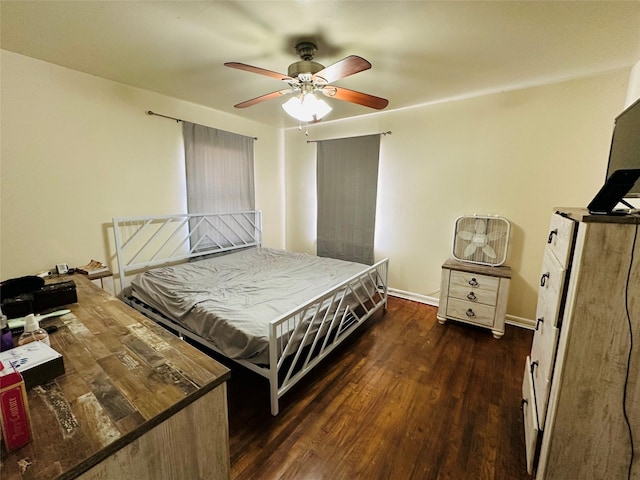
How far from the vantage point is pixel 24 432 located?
649 mm

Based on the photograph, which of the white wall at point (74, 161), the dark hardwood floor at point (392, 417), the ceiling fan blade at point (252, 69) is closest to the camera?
the dark hardwood floor at point (392, 417)

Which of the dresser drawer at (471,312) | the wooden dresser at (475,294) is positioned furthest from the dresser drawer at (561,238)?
the dresser drawer at (471,312)

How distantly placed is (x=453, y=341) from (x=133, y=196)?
3726 mm

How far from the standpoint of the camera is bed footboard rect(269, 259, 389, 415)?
1747 mm

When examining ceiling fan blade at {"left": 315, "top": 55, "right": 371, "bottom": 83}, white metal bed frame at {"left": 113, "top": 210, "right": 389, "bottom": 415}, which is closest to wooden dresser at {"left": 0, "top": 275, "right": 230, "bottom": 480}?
white metal bed frame at {"left": 113, "top": 210, "right": 389, "bottom": 415}

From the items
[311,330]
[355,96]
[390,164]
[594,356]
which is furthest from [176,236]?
[594,356]

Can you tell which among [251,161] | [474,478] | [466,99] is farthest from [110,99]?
[474,478]

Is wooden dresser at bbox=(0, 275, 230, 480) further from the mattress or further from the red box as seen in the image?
the mattress

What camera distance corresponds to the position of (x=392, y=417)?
178 cm

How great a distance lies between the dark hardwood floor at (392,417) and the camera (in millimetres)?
1467

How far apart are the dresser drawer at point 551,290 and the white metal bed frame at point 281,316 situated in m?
1.35

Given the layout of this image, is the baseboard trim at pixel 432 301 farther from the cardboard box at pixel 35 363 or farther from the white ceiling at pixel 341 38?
the cardboard box at pixel 35 363

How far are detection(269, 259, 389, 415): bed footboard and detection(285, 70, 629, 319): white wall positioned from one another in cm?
97

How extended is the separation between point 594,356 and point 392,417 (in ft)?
3.85
